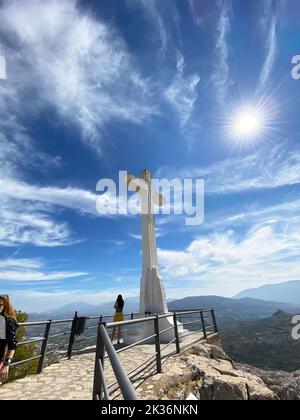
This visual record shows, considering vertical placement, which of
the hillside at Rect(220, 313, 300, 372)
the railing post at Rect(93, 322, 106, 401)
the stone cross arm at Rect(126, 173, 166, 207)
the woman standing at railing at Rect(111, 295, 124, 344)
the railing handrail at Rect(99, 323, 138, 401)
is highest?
the stone cross arm at Rect(126, 173, 166, 207)

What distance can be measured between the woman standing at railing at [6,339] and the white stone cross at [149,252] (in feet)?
26.3

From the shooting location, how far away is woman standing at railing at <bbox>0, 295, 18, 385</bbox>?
4.61 metres

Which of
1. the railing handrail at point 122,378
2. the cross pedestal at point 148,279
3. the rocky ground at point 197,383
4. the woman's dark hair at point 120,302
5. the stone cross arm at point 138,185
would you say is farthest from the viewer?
the stone cross arm at point 138,185

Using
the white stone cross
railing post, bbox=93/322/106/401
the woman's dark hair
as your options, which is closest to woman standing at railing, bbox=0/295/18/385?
railing post, bbox=93/322/106/401

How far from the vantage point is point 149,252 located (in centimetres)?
1277

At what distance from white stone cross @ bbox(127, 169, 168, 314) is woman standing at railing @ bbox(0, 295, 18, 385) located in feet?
26.3

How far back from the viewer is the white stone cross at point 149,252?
12.2 m

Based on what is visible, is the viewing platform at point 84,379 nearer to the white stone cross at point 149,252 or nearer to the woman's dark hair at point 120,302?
the woman's dark hair at point 120,302

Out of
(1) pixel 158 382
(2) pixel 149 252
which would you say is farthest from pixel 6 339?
Result: (2) pixel 149 252

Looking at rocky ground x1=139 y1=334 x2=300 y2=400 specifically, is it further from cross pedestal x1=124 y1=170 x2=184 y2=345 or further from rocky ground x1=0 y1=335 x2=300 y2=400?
cross pedestal x1=124 y1=170 x2=184 y2=345

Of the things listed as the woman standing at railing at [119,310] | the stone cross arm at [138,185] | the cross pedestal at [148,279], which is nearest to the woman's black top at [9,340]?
the woman standing at railing at [119,310]

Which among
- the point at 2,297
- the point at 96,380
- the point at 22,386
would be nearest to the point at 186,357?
the point at 22,386

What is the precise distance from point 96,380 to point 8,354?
202 centimetres
